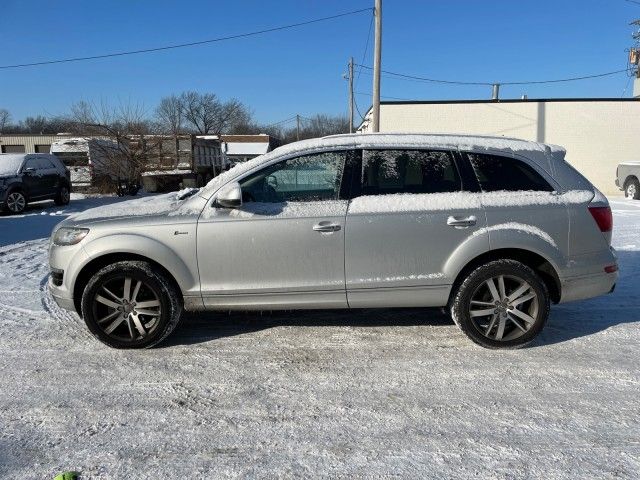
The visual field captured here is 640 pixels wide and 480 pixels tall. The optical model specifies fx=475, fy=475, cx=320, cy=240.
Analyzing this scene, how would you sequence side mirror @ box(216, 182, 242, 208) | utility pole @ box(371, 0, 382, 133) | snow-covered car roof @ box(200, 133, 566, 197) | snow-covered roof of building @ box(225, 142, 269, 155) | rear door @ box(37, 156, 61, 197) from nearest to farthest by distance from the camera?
side mirror @ box(216, 182, 242, 208) < snow-covered car roof @ box(200, 133, 566, 197) < rear door @ box(37, 156, 61, 197) < utility pole @ box(371, 0, 382, 133) < snow-covered roof of building @ box(225, 142, 269, 155)

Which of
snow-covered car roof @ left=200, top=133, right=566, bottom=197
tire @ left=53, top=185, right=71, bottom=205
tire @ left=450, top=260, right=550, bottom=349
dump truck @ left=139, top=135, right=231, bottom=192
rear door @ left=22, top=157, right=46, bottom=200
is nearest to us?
tire @ left=450, top=260, right=550, bottom=349

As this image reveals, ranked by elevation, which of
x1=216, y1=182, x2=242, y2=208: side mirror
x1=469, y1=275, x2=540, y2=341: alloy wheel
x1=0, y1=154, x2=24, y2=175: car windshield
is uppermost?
x1=0, y1=154, x2=24, y2=175: car windshield

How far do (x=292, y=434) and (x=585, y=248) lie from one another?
2.88m

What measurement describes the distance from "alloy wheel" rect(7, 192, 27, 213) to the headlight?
1092 cm

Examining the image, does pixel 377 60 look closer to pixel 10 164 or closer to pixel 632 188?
pixel 632 188

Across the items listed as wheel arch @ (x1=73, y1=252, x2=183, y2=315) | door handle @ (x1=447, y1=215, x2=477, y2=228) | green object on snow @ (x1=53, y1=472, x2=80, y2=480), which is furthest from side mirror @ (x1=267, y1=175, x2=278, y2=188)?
green object on snow @ (x1=53, y1=472, x2=80, y2=480)

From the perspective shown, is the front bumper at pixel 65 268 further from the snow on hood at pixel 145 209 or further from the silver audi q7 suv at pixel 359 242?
the snow on hood at pixel 145 209

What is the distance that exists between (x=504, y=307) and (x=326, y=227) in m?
1.63

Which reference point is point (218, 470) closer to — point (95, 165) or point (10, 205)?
point (10, 205)

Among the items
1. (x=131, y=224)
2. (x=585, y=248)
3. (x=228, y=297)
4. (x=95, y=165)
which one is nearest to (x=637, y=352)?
(x=585, y=248)

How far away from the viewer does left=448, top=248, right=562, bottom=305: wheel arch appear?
158 inches

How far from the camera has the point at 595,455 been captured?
2619 mm

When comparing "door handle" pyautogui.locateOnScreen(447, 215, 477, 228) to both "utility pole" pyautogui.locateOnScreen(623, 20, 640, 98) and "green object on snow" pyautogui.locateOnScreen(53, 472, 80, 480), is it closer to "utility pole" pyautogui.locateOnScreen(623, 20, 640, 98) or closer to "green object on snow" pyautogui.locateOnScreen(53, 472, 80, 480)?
"green object on snow" pyautogui.locateOnScreen(53, 472, 80, 480)

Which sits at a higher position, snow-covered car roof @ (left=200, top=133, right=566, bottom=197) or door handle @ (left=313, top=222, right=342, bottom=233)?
snow-covered car roof @ (left=200, top=133, right=566, bottom=197)
